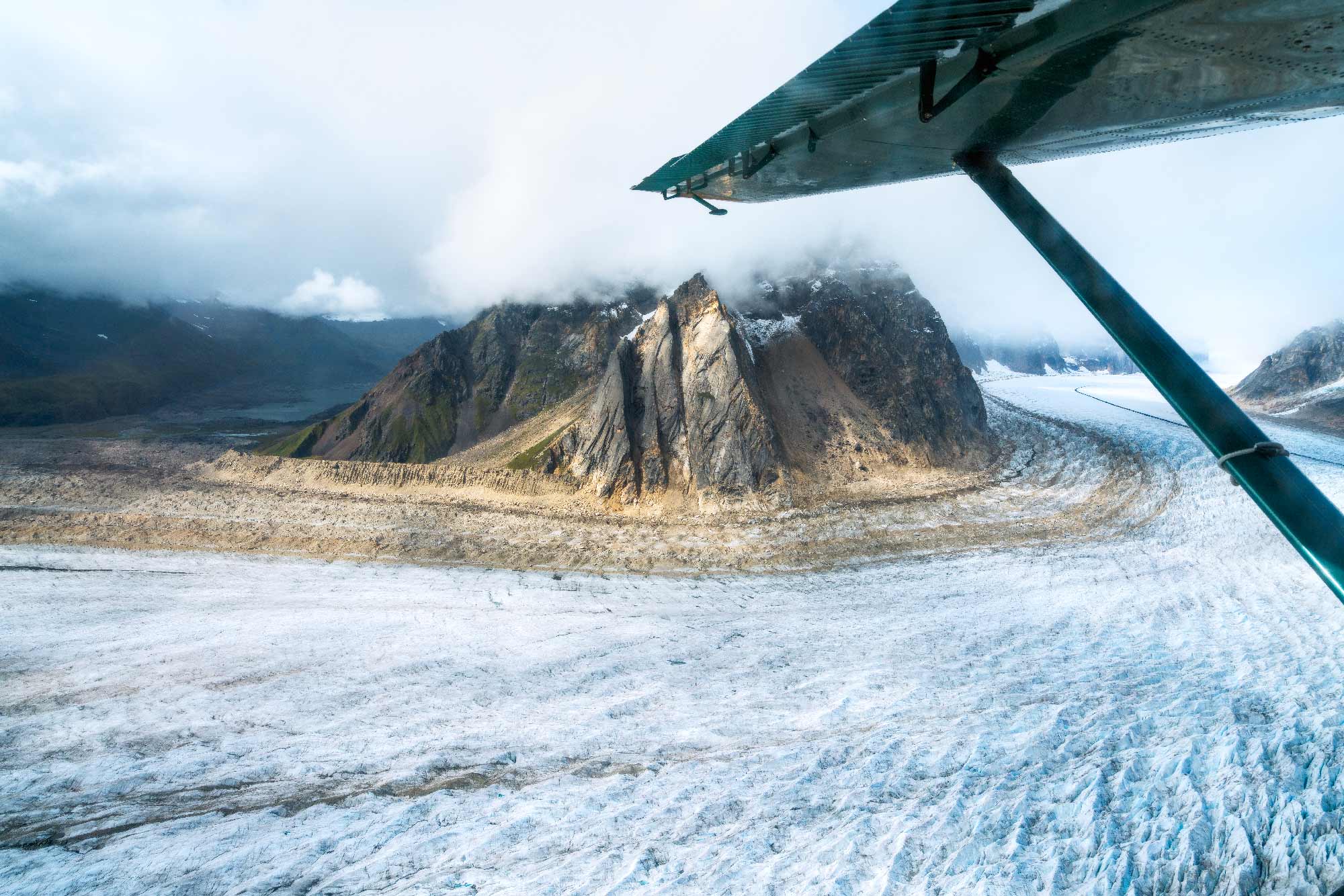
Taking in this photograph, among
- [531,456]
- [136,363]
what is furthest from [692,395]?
[136,363]

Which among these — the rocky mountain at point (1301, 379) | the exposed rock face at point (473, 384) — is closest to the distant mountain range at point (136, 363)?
the exposed rock face at point (473, 384)

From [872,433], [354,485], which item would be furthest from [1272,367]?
[354,485]

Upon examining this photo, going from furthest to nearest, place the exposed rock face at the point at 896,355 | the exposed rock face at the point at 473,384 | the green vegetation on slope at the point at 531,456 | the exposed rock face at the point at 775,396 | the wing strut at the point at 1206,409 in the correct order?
the exposed rock face at the point at 473,384 → the exposed rock face at the point at 896,355 → the green vegetation on slope at the point at 531,456 → the exposed rock face at the point at 775,396 → the wing strut at the point at 1206,409

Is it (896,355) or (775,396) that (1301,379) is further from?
(775,396)

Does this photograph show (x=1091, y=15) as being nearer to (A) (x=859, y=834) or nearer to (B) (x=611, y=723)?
(A) (x=859, y=834)

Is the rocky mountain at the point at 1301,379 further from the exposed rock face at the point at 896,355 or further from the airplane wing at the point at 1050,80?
the airplane wing at the point at 1050,80

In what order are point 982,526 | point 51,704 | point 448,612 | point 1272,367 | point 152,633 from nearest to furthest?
point 51,704, point 152,633, point 448,612, point 982,526, point 1272,367
